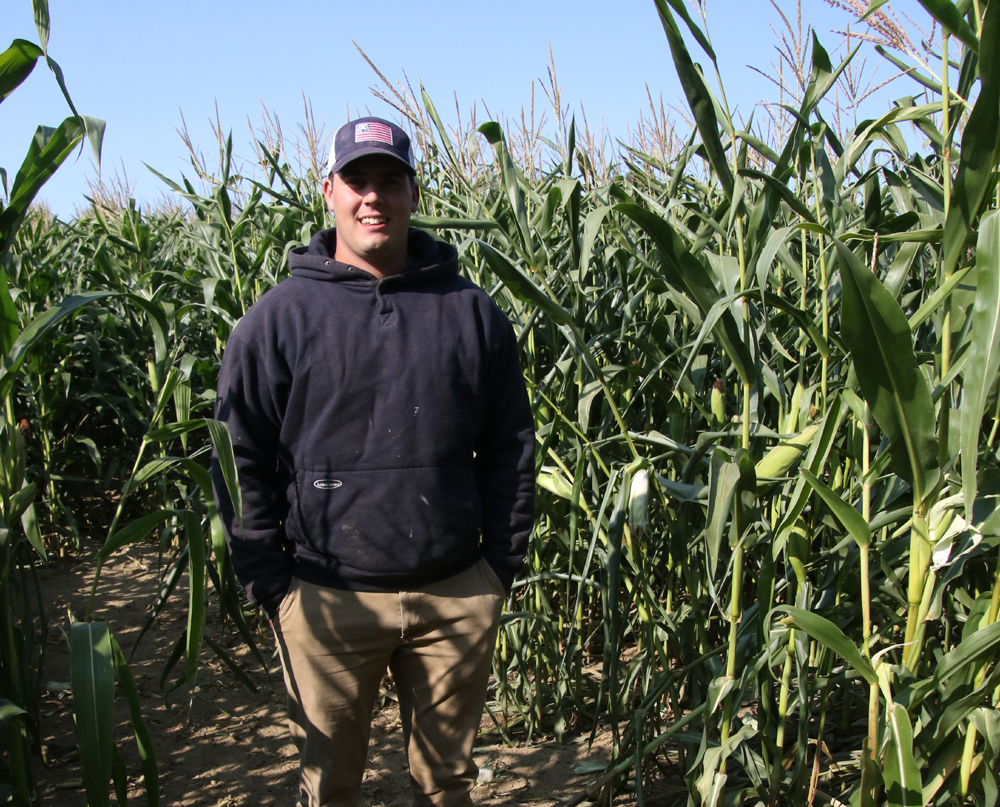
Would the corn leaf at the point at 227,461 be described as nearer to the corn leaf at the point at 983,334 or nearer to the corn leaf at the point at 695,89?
the corn leaf at the point at 695,89

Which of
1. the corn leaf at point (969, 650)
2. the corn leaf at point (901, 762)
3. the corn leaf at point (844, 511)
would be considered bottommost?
the corn leaf at point (901, 762)

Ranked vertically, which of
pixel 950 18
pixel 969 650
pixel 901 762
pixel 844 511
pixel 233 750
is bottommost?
pixel 233 750

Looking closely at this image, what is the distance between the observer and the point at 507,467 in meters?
1.82

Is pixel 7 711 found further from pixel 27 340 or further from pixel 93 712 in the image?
pixel 27 340

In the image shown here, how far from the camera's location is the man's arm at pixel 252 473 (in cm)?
165

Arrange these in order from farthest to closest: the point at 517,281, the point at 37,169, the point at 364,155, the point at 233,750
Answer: the point at 233,750 < the point at 364,155 < the point at 517,281 < the point at 37,169

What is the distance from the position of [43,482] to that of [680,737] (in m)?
3.29

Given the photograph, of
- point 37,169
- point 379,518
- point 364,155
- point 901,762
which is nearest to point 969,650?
point 901,762

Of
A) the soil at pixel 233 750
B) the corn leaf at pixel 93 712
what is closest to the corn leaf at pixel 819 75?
the corn leaf at pixel 93 712

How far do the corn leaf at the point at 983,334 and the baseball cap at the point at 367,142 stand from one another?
1049mm

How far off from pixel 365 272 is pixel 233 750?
1.71 meters

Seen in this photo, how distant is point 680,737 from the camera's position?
174 cm

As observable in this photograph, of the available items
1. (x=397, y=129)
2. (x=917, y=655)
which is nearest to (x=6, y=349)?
(x=397, y=129)

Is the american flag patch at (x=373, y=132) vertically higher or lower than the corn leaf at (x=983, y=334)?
higher
